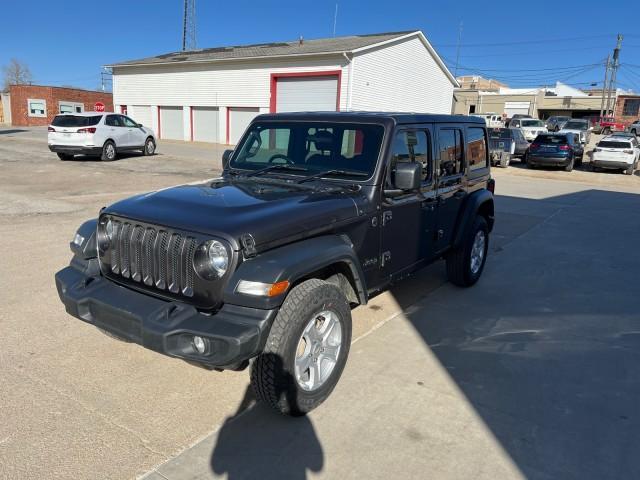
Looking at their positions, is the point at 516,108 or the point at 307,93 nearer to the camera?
the point at 307,93

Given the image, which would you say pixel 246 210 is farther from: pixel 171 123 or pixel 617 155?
pixel 171 123

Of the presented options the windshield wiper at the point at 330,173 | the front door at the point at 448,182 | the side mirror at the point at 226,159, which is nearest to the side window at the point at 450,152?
the front door at the point at 448,182

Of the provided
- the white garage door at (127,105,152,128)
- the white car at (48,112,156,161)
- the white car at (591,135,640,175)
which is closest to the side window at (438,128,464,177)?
the white car at (48,112,156,161)

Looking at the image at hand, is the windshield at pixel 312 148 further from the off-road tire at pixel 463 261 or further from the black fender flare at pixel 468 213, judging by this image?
the off-road tire at pixel 463 261

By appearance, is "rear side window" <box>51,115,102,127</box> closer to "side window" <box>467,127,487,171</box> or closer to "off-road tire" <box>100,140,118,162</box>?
"off-road tire" <box>100,140,118,162</box>

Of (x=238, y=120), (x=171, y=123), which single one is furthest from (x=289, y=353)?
(x=171, y=123)

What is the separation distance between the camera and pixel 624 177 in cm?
2153

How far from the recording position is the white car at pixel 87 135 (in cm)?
1711

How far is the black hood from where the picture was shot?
2873 millimetres

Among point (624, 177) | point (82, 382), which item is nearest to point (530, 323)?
point (82, 382)

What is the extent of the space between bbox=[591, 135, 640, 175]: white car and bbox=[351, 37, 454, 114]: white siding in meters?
10.8

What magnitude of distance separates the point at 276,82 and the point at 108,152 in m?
12.3

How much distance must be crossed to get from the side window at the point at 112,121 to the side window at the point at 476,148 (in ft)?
51.2

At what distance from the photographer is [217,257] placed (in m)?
2.80
